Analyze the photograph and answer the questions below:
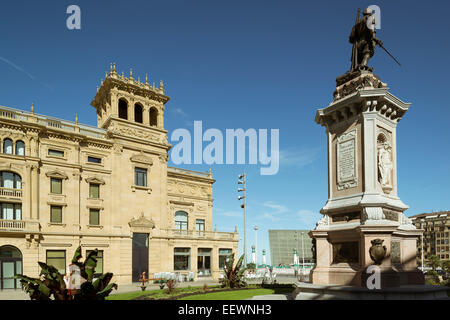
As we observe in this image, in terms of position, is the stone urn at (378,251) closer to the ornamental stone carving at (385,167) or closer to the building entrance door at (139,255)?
the ornamental stone carving at (385,167)

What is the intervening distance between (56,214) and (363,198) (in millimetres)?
30020

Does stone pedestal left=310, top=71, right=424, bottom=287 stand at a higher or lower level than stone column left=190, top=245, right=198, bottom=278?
higher

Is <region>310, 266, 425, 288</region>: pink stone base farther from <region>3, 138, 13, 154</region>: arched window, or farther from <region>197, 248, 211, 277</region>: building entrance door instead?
<region>197, 248, 211, 277</region>: building entrance door

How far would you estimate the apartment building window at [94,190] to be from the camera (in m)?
36.3

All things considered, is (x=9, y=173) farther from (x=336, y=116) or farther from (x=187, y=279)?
(x=336, y=116)

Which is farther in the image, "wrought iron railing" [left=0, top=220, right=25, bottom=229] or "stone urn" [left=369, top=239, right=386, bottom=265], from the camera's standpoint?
"wrought iron railing" [left=0, top=220, right=25, bottom=229]

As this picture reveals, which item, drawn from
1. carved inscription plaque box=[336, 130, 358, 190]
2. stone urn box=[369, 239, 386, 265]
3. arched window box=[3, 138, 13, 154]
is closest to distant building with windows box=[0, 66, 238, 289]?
arched window box=[3, 138, 13, 154]

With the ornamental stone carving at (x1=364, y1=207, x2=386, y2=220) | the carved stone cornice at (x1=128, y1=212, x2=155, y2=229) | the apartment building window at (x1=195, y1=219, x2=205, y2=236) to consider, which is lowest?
the apartment building window at (x1=195, y1=219, x2=205, y2=236)

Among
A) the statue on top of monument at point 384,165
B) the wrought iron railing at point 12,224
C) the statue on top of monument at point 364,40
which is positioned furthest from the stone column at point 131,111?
the statue on top of monument at point 384,165

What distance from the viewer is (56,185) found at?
34281mm

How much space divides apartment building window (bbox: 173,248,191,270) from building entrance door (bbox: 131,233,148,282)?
4.33 meters

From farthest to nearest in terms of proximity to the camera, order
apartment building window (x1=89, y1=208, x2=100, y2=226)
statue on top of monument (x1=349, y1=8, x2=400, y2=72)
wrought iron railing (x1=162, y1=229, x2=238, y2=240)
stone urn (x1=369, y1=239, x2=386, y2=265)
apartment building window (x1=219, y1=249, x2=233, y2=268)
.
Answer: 1. apartment building window (x1=219, y1=249, x2=233, y2=268)
2. wrought iron railing (x1=162, y1=229, x2=238, y2=240)
3. apartment building window (x1=89, y1=208, x2=100, y2=226)
4. statue on top of monument (x1=349, y1=8, x2=400, y2=72)
5. stone urn (x1=369, y1=239, x2=386, y2=265)

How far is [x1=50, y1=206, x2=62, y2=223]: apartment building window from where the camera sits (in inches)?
1323
